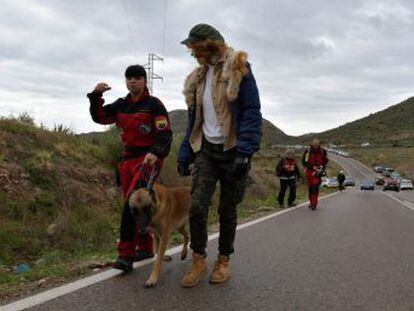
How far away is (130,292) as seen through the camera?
4887 millimetres

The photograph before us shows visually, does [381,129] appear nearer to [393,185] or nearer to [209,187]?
[393,185]

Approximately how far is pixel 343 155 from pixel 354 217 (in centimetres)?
12639

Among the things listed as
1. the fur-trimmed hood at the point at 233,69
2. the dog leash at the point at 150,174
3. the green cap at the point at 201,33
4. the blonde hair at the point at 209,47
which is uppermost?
the green cap at the point at 201,33

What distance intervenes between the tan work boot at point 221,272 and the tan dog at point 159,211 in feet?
1.62

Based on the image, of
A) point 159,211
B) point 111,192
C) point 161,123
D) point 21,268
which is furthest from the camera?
point 111,192

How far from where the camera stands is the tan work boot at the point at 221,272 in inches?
210

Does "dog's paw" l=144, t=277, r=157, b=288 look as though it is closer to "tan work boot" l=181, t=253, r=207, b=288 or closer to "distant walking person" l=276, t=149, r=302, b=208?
"tan work boot" l=181, t=253, r=207, b=288

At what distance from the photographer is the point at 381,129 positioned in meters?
161

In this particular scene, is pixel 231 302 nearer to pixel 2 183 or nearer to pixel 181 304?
pixel 181 304

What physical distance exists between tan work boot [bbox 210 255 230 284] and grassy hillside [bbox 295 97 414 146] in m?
141

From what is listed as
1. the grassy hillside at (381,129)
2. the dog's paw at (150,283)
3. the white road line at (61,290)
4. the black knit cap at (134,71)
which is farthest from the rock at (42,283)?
the grassy hillside at (381,129)

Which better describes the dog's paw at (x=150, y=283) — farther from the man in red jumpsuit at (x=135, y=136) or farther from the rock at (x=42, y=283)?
the rock at (x=42, y=283)

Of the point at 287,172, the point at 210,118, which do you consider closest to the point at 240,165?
the point at 210,118

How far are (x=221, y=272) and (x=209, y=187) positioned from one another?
2.57 ft
